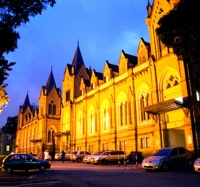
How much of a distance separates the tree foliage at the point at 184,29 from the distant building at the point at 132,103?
→ 7.10 metres

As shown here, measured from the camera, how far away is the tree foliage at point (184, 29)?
52.2 feet

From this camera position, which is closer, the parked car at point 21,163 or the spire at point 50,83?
the parked car at point 21,163

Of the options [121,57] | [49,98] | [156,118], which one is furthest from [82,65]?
[156,118]

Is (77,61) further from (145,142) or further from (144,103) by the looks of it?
(145,142)

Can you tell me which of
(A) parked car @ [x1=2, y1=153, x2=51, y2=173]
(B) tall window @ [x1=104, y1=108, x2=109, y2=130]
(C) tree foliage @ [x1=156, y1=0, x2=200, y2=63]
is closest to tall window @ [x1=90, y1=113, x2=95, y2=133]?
(B) tall window @ [x1=104, y1=108, x2=109, y2=130]

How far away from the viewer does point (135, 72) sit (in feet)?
116

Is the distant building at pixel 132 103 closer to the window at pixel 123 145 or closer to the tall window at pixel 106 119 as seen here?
the tall window at pixel 106 119

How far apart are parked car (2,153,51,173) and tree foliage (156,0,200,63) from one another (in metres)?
13.9

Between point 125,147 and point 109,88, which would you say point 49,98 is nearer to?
point 109,88

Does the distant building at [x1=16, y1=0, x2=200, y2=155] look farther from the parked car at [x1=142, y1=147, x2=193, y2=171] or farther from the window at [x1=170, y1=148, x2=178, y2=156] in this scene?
the window at [x1=170, y1=148, x2=178, y2=156]

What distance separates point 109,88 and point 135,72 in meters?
6.88

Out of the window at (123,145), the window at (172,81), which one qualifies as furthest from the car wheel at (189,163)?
the window at (123,145)

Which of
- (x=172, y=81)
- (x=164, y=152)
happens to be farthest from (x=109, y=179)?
(x=172, y=81)

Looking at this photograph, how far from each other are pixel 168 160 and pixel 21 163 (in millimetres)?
11446
